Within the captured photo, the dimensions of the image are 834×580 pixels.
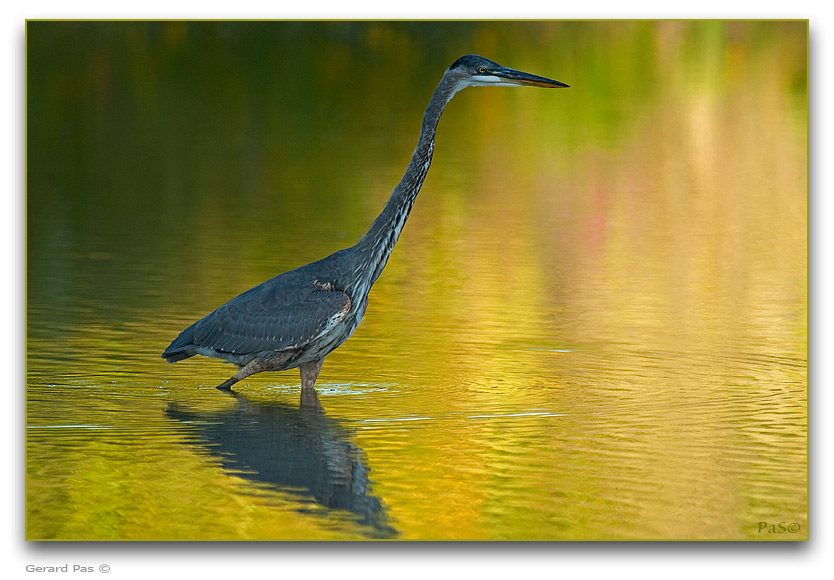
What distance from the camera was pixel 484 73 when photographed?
940 centimetres

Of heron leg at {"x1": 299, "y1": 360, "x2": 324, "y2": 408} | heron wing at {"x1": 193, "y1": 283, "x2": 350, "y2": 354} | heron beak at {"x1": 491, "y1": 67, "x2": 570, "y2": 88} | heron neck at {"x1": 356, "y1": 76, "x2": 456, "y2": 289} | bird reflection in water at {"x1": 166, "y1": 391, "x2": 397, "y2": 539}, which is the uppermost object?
heron beak at {"x1": 491, "y1": 67, "x2": 570, "y2": 88}

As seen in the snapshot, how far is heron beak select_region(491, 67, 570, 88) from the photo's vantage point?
9.20 metres

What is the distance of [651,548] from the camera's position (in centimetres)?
714

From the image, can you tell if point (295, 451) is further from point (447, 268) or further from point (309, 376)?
point (447, 268)

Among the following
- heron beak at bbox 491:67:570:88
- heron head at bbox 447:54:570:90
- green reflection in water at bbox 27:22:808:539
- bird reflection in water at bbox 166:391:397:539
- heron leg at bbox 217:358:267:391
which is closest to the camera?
bird reflection in water at bbox 166:391:397:539

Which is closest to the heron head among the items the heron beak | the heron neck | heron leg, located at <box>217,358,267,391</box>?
the heron beak

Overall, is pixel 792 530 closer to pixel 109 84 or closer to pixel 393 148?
pixel 109 84

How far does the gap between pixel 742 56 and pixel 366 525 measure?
19.1 feet

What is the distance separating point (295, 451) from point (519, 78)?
9.09 feet

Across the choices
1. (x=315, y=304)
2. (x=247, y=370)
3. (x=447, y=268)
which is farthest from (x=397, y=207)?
(x=447, y=268)

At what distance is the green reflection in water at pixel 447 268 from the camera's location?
783 centimetres

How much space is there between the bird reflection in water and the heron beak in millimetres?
2369

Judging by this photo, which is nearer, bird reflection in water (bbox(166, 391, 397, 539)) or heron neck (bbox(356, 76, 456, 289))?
bird reflection in water (bbox(166, 391, 397, 539))

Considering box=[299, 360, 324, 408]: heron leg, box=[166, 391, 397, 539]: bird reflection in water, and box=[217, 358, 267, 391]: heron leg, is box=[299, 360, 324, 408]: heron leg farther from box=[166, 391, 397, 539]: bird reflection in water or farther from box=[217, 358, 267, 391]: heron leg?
box=[217, 358, 267, 391]: heron leg
